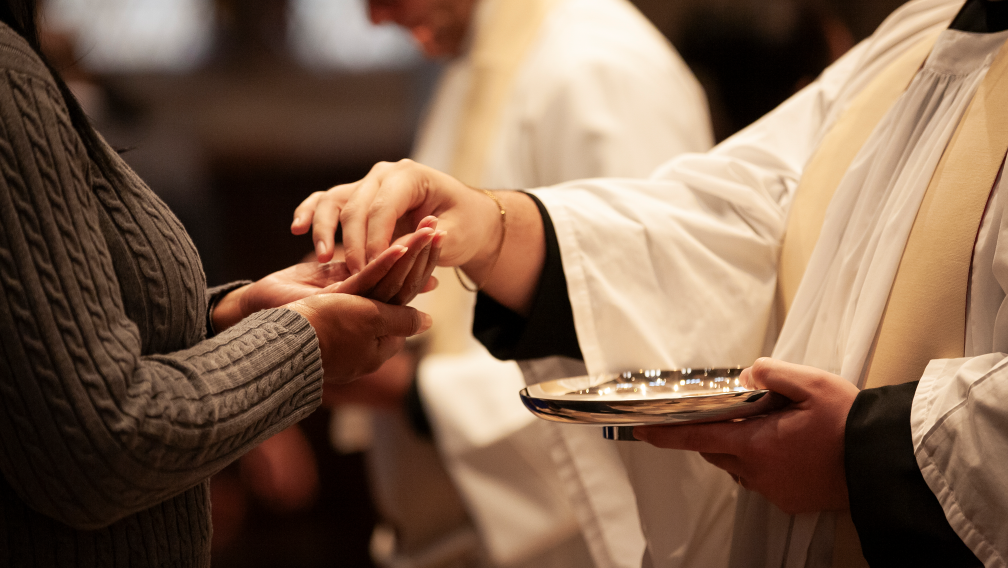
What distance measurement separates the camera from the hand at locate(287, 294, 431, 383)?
1.00 m

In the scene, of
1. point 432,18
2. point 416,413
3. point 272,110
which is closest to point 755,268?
point 416,413

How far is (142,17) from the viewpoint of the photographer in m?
4.74

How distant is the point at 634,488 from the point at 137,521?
73 centimetres

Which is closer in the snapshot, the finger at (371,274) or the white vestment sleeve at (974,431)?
the white vestment sleeve at (974,431)

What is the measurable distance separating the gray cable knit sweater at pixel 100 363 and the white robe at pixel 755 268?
54 centimetres

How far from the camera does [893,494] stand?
92 cm

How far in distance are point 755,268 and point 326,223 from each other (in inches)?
26.1

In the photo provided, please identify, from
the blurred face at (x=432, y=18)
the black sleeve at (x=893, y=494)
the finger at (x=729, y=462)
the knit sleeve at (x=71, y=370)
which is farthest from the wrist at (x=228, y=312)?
the blurred face at (x=432, y=18)

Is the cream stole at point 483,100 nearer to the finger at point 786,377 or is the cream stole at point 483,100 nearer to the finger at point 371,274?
the finger at point 371,274

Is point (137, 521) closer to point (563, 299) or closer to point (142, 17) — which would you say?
point (563, 299)

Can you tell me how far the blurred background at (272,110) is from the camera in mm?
3986

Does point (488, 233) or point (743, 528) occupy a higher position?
point (488, 233)

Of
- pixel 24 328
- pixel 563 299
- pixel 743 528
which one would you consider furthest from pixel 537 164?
pixel 24 328

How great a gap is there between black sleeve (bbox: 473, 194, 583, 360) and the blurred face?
4.56ft
